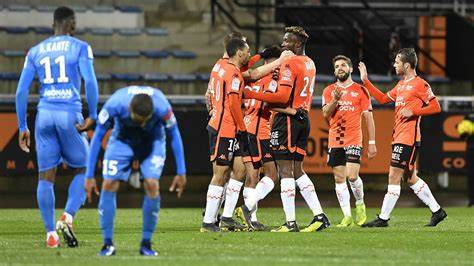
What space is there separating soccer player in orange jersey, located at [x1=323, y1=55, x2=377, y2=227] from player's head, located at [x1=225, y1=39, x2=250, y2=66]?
2.38m

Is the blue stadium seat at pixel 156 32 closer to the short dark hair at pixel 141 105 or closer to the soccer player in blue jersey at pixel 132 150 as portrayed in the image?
the soccer player in blue jersey at pixel 132 150

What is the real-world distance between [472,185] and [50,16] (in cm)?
1123

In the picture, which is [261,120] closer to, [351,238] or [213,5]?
[351,238]

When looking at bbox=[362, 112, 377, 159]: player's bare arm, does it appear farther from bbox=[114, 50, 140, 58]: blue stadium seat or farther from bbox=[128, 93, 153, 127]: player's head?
bbox=[114, 50, 140, 58]: blue stadium seat

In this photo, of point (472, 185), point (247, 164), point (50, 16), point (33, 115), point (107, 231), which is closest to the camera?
point (107, 231)

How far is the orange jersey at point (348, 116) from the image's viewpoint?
16484mm

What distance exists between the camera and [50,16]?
1102 inches

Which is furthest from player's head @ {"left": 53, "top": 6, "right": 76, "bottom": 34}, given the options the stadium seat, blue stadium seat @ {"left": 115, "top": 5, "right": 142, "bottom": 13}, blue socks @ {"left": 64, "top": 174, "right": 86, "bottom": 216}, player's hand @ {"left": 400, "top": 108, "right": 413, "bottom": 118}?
blue stadium seat @ {"left": 115, "top": 5, "right": 142, "bottom": 13}

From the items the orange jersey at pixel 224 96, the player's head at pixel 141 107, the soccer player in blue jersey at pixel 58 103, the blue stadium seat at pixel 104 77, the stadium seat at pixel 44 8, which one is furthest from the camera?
the stadium seat at pixel 44 8

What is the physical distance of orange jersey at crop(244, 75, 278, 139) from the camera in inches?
609

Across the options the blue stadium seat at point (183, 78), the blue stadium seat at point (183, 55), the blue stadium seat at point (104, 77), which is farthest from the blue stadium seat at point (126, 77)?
the blue stadium seat at point (183, 55)

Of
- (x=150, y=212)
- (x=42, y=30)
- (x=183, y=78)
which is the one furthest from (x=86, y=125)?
(x=42, y=30)

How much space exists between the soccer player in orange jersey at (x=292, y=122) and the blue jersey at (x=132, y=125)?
3552 millimetres

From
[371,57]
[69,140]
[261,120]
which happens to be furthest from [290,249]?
[371,57]
